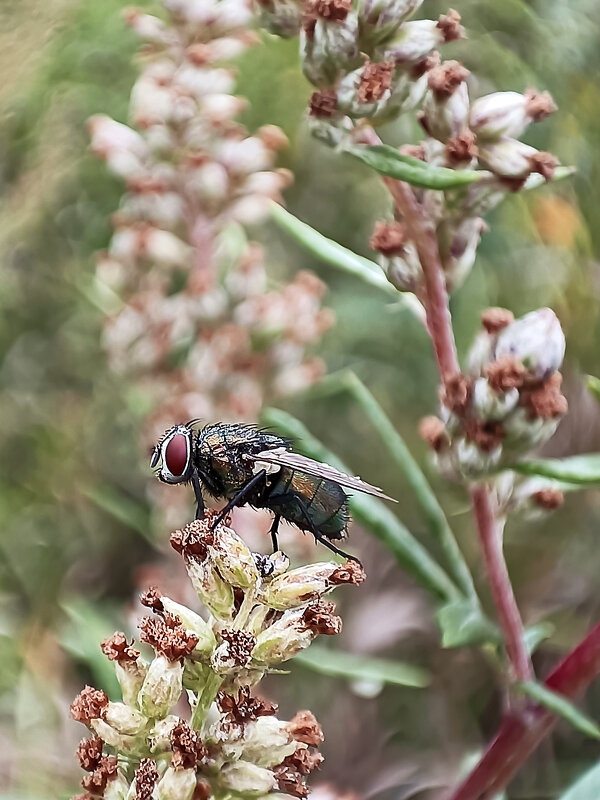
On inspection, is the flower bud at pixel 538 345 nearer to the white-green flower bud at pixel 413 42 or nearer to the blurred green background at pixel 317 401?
the white-green flower bud at pixel 413 42

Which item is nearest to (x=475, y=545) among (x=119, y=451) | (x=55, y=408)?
(x=119, y=451)

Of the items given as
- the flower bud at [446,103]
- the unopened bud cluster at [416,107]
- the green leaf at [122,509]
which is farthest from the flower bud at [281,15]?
the green leaf at [122,509]

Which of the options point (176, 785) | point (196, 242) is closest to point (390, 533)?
point (176, 785)

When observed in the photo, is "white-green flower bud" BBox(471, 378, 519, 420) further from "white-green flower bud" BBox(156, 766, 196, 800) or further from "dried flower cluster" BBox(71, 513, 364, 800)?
"white-green flower bud" BBox(156, 766, 196, 800)

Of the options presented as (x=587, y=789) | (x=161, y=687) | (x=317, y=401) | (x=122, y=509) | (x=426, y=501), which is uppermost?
(x=161, y=687)

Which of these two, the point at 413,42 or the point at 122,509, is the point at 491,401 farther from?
the point at 122,509

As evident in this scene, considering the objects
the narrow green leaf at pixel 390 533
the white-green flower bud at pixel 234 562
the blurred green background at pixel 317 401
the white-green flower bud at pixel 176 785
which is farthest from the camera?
the blurred green background at pixel 317 401

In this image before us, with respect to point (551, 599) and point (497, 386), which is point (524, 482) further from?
point (551, 599)
